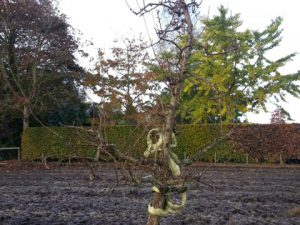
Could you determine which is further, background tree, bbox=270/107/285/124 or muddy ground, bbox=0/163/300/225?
background tree, bbox=270/107/285/124

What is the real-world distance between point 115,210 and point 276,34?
1021 inches

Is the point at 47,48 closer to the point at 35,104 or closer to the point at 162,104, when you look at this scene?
the point at 35,104

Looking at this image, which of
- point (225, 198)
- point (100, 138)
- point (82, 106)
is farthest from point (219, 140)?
point (82, 106)

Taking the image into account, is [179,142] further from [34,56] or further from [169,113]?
[169,113]

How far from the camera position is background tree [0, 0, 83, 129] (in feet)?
83.8

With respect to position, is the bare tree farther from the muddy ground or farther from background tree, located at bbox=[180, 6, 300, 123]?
background tree, located at bbox=[180, 6, 300, 123]

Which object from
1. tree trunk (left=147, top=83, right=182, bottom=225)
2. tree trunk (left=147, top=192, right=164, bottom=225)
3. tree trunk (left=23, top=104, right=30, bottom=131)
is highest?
tree trunk (left=23, top=104, right=30, bottom=131)

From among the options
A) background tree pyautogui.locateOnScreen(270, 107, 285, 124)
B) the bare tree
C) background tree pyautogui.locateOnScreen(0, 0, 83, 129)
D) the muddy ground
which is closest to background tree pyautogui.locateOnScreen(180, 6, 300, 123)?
background tree pyautogui.locateOnScreen(270, 107, 285, 124)

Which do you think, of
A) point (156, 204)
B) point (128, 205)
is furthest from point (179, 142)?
point (156, 204)

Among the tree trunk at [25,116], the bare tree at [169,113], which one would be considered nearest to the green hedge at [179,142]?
the tree trunk at [25,116]

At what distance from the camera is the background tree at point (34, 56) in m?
25.5

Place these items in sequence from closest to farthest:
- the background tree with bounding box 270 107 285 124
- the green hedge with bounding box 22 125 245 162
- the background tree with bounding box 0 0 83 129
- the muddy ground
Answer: the muddy ground
the green hedge with bounding box 22 125 245 162
the background tree with bounding box 0 0 83 129
the background tree with bounding box 270 107 285 124

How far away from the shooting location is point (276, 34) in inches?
1214

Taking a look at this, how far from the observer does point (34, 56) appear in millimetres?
25688
